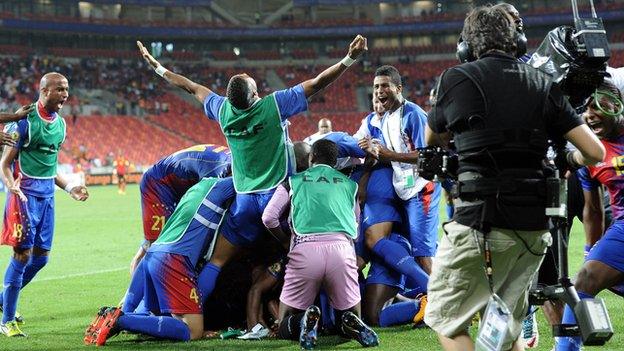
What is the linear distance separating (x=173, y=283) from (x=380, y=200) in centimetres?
206

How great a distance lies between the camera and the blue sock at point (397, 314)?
762 centimetres

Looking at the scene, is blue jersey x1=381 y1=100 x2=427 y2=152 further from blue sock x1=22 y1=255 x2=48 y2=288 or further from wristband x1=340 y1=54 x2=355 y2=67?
blue sock x1=22 y1=255 x2=48 y2=288

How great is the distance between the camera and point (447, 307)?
4344 millimetres

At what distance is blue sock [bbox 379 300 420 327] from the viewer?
762 centimetres

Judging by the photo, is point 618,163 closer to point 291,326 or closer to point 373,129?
point 291,326

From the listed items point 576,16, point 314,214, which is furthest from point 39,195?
point 576,16

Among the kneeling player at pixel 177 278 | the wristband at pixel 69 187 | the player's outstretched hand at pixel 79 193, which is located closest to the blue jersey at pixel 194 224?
the kneeling player at pixel 177 278

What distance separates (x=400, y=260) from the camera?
7.80 meters

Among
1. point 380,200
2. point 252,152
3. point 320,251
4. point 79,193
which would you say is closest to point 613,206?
point 320,251

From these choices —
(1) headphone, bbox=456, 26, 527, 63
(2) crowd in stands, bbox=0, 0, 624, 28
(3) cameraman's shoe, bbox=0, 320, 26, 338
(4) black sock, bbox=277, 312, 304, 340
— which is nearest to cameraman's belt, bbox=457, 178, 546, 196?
(1) headphone, bbox=456, 26, 527, 63

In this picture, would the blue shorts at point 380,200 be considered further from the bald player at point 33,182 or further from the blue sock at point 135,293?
the bald player at point 33,182

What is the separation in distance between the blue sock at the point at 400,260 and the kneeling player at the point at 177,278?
1358mm

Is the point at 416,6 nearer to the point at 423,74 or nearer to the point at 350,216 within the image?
the point at 423,74

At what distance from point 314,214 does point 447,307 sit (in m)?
2.86
